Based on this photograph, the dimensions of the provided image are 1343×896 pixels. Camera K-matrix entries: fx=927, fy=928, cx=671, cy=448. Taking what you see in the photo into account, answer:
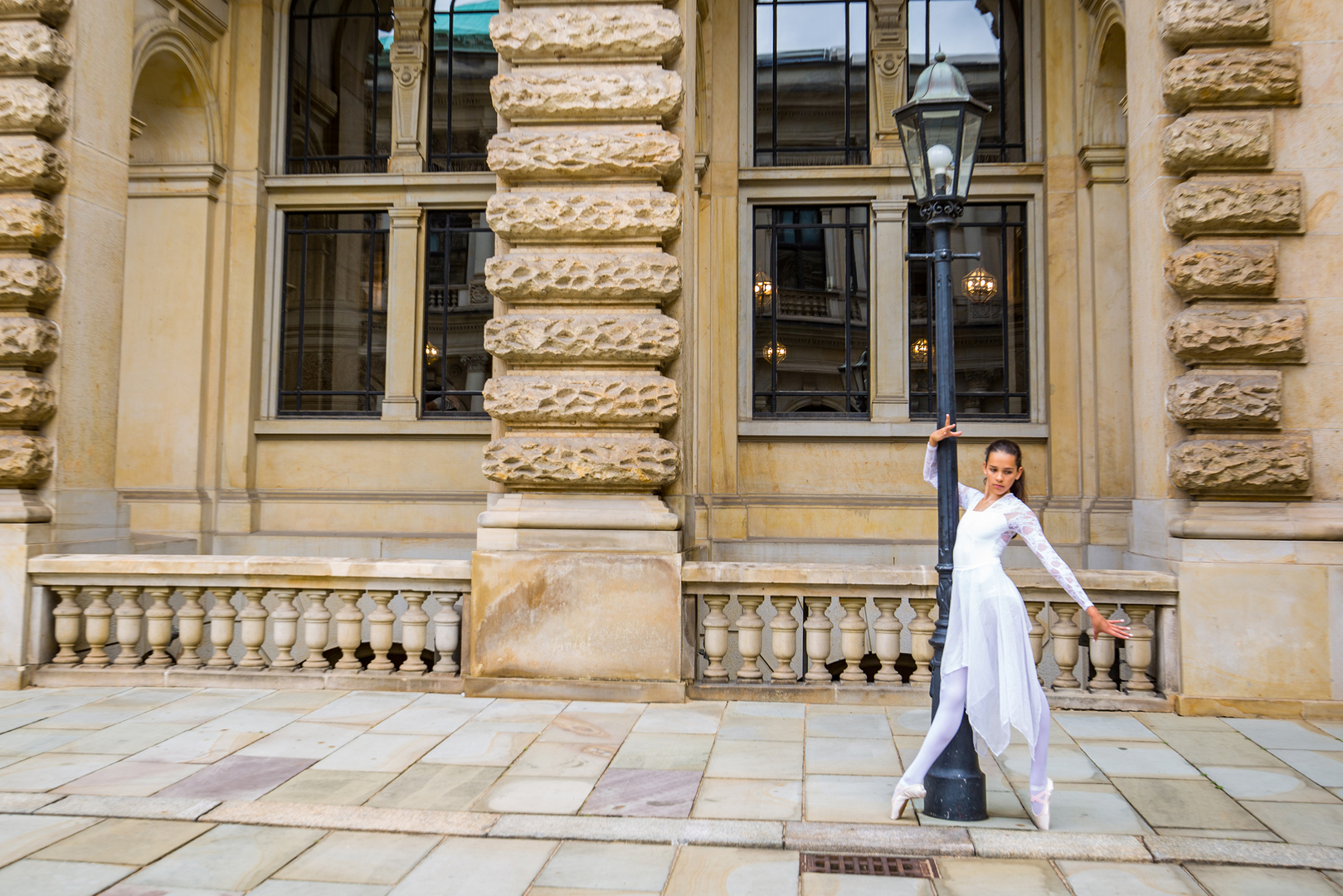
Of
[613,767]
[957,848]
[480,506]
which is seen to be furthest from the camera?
[480,506]

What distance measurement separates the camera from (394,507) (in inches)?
442

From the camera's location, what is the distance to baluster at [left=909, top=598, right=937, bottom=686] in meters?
6.75

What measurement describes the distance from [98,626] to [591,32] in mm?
5966

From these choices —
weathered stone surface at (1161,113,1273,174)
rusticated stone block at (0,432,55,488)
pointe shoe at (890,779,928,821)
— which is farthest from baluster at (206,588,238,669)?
weathered stone surface at (1161,113,1273,174)

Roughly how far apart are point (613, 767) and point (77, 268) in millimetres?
6071

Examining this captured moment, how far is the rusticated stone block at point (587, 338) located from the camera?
6703 millimetres

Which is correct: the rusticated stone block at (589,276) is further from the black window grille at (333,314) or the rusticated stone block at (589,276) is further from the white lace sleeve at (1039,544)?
the black window grille at (333,314)

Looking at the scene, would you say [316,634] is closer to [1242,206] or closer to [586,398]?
[586,398]

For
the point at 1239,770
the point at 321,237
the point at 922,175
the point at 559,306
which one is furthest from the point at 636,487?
the point at 321,237

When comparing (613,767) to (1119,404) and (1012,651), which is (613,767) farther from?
(1119,404)

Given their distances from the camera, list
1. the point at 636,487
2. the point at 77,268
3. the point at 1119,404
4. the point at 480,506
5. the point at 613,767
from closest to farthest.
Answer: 1. the point at 613,767
2. the point at 636,487
3. the point at 77,268
4. the point at 1119,404
5. the point at 480,506

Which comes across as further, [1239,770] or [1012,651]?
[1239,770]

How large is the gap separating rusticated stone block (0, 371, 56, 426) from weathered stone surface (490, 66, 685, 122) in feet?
13.9

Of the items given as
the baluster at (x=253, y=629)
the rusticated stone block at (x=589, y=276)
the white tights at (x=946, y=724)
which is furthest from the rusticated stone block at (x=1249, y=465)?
the baluster at (x=253, y=629)
